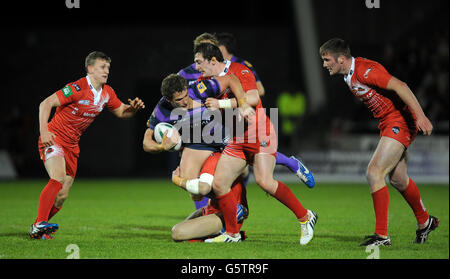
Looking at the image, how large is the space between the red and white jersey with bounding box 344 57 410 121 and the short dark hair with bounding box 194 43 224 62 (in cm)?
124

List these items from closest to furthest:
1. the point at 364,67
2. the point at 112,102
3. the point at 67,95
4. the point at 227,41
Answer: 1. the point at 364,67
2. the point at 67,95
3. the point at 112,102
4. the point at 227,41

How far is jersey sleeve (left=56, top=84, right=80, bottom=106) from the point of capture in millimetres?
6996

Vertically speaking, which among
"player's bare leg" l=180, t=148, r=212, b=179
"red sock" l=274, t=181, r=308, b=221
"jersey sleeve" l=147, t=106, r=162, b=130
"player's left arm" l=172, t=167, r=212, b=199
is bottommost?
"red sock" l=274, t=181, r=308, b=221

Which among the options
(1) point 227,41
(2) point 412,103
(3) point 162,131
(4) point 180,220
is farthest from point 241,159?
(4) point 180,220

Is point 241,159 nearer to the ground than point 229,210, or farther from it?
farther from it

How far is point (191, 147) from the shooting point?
726 cm

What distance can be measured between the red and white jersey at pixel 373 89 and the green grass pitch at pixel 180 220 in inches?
50.5

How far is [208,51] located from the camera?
6570 mm

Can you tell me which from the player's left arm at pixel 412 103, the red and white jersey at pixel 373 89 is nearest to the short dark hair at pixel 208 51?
the red and white jersey at pixel 373 89

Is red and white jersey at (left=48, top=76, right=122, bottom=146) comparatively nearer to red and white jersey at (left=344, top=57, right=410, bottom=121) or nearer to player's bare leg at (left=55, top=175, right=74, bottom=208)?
player's bare leg at (left=55, top=175, right=74, bottom=208)

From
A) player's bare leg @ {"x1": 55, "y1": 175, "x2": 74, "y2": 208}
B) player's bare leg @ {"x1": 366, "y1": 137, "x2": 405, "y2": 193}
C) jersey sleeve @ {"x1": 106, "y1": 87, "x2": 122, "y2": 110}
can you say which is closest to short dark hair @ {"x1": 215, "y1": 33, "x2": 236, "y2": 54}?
jersey sleeve @ {"x1": 106, "y1": 87, "x2": 122, "y2": 110}

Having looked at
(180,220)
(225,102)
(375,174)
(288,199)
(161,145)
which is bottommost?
(180,220)

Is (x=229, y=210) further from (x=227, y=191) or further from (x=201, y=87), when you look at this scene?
(x=201, y=87)

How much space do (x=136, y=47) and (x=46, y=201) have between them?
1565cm
